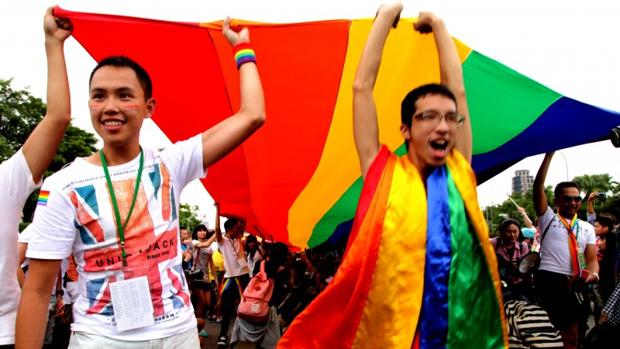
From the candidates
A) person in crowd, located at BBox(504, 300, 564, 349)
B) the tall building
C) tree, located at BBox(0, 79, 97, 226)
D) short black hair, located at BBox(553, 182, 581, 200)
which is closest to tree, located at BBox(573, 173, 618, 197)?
tree, located at BBox(0, 79, 97, 226)

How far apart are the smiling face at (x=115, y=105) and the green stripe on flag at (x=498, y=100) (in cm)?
244

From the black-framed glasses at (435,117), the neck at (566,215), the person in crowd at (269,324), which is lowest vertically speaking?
the person in crowd at (269,324)

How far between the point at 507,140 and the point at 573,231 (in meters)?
1.98

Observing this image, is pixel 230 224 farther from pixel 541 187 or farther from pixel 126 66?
pixel 126 66

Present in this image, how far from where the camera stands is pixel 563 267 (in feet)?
17.1

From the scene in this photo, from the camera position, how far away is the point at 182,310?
1.84 m

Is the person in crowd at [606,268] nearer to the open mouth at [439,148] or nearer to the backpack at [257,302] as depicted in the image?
the backpack at [257,302]

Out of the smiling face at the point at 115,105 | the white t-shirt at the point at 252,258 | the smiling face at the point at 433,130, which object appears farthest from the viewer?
the white t-shirt at the point at 252,258

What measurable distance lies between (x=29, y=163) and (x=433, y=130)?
1.50 meters

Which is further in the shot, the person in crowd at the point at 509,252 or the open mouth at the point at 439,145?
the person in crowd at the point at 509,252

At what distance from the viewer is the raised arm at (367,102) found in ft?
7.32

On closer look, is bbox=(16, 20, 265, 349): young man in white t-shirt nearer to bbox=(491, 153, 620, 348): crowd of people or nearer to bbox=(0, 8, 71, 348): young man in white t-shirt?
bbox=(0, 8, 71, 348): young man in white t-shirt

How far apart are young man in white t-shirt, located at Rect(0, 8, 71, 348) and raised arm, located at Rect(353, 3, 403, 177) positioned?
1.06 metres

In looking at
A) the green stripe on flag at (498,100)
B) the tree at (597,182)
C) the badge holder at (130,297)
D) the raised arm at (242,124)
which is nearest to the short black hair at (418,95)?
the raised arm at (242,124)
